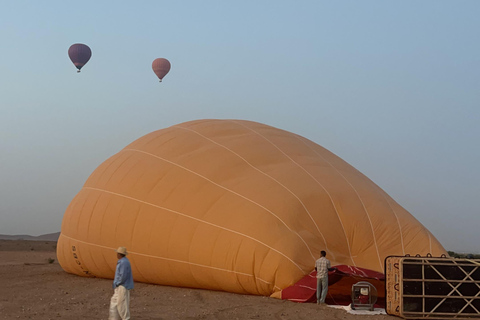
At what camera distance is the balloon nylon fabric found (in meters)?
12.5

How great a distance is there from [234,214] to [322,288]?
2.39m

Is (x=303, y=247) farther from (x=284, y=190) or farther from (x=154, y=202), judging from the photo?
(x=154, y=202)

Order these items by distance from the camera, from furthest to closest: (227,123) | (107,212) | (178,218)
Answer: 1. (227,123)
2. (107,212)
3. (178,218)

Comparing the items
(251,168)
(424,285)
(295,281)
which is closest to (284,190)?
(251,168)

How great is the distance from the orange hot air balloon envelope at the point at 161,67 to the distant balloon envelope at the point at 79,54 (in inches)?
150

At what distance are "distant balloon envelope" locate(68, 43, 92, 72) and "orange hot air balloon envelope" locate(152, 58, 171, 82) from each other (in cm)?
380

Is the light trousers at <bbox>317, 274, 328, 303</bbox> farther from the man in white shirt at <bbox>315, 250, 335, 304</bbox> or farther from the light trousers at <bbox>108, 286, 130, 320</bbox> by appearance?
the light trousers at <bbox>108, 286, 130, 320</bbox>

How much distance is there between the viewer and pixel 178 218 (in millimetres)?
13562

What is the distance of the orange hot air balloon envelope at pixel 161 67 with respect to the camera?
Answer: 37.1 m

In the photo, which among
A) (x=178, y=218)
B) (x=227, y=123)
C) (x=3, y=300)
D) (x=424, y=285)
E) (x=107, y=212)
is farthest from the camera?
(x=227, y=123)

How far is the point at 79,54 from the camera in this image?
3675 cm

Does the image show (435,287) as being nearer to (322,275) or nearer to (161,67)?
(322,275)

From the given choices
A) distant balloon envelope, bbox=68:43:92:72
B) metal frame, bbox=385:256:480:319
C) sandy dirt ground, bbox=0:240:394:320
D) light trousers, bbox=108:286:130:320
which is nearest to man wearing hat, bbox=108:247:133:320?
light trousers, bbox=108:286:130:320

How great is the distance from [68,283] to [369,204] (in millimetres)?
7368
